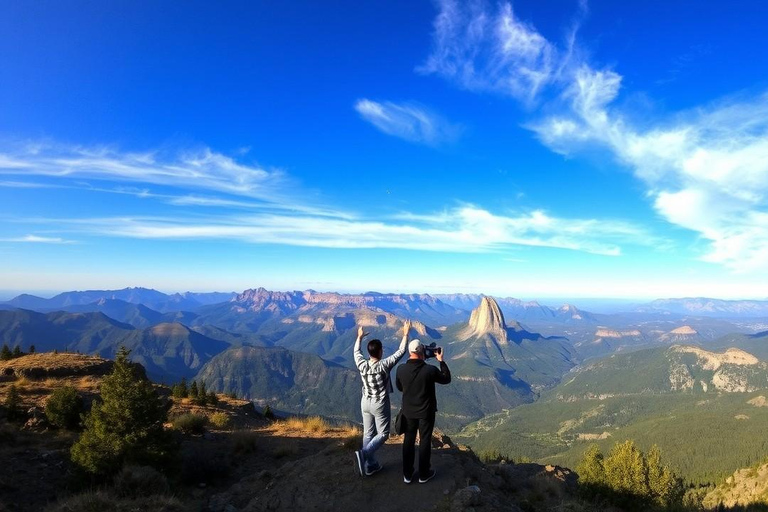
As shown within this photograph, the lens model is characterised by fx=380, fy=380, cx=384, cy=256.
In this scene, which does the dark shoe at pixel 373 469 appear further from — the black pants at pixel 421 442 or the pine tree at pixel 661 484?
the pine tree at pixel 661 484

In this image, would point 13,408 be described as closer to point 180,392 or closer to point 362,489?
point 180,392

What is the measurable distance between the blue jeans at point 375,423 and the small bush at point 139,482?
6.04 meters

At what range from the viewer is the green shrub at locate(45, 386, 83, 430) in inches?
653

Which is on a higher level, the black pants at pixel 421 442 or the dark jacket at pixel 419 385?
the dark jacket at pixel 419 385

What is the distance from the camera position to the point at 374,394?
9.77 metres

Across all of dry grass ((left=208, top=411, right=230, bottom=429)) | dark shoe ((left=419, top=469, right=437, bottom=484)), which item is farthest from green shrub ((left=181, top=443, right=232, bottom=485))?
dark shoe ((left=419, top=469, right=437, bottom=484))

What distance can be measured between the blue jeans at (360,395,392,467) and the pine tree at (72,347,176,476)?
7276 millimetres

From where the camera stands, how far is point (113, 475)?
11609 millimetres

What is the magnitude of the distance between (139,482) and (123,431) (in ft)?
7.48

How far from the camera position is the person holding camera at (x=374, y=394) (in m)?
9.58

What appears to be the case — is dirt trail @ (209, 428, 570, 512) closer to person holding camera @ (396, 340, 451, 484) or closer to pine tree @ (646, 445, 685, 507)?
person holding camera @ (396, 340, 451, 484)

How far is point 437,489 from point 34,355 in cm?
3576

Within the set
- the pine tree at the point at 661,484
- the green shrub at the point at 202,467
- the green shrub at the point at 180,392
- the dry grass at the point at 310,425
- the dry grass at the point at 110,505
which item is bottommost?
the pine tree at the point at 661,484

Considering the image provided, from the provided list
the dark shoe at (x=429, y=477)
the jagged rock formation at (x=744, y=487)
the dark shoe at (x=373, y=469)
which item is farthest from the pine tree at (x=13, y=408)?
the jagged rock formation at (x=744, y=487)
